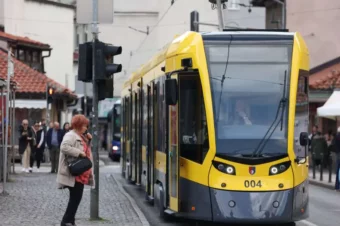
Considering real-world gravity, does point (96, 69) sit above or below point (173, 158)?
above

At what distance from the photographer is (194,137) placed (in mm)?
14172

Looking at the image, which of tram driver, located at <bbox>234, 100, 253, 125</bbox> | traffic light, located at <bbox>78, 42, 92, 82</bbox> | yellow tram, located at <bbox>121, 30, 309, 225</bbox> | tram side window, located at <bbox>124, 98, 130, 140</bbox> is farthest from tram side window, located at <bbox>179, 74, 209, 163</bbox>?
tram side window, located at <bbox>124, 98, 130, 140</bbox>

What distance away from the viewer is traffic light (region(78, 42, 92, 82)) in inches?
630

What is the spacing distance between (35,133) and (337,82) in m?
14.2

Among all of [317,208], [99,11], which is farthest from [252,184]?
[317,208]

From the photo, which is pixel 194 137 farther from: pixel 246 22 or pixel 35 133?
pixel 246 22

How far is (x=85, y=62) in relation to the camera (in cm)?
1605

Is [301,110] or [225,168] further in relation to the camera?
[301,110]

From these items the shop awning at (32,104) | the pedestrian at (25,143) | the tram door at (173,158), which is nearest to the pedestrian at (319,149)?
the pedestrian at (25,143)

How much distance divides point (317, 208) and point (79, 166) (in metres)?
8.64

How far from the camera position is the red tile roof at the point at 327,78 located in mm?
40281

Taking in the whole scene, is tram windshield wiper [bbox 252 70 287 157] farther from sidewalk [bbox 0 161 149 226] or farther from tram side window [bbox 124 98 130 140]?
tram side window [bbox 124 98 130 140]

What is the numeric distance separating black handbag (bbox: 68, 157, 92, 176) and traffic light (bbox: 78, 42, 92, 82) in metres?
2.89

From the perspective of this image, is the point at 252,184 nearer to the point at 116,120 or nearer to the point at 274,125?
the point at 274,125
